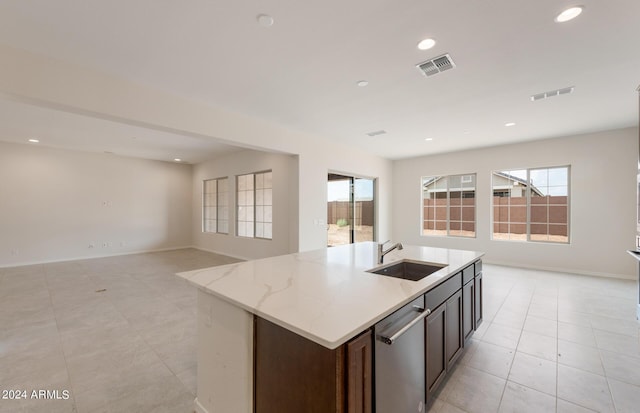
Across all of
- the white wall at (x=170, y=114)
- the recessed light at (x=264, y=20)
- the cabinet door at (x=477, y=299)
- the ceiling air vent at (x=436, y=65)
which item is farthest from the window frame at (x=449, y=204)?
the recessed light at (x=264, y=20)

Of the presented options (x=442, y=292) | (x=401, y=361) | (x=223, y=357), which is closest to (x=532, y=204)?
(x=442, y=292)

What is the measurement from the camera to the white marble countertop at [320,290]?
1092mm

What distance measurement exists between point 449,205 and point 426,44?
18.1ft

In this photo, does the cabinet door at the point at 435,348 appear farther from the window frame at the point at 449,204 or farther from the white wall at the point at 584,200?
the window frame at the point at 449,204

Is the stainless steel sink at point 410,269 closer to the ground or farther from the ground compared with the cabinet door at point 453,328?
farther from the ground

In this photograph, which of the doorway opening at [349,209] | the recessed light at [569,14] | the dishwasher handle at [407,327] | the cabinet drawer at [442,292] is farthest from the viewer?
the doorway opening at [349,209]

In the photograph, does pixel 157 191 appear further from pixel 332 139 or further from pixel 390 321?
pixel 390 321

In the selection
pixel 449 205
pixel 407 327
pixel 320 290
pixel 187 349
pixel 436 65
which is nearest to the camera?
pixel 407 327

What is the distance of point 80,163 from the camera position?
7023 millimetres

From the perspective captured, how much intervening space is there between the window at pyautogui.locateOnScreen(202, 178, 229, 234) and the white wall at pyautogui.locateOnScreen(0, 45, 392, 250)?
3.40 m

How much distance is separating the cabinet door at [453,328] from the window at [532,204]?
517cm

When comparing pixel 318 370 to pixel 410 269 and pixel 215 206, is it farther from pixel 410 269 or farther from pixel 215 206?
pixel 215 206

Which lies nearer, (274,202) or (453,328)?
(453,328)

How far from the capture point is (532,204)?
6.00 meters
